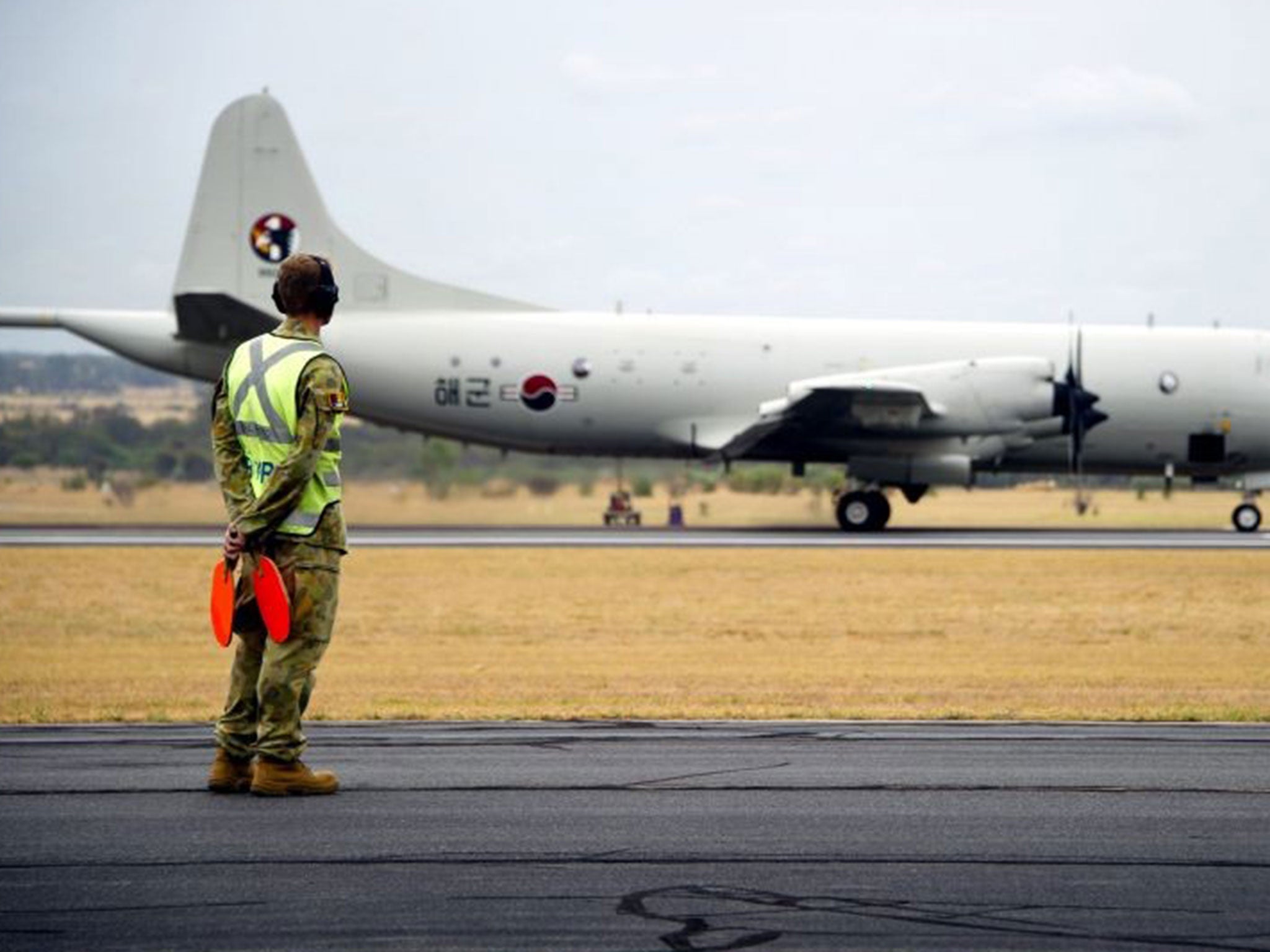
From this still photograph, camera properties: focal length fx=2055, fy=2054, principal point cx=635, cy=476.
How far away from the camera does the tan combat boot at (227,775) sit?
8.71 meters

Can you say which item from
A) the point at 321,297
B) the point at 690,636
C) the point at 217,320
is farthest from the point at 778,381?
the point at 321,297

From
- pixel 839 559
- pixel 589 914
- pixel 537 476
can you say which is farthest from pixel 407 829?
pixel 537 476

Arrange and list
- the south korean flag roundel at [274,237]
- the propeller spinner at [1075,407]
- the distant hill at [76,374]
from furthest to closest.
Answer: the distant hill at [76,374], the south korean flag roundel at [274,237], the propeller spinner at [1075,407]

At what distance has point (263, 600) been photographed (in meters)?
8.52

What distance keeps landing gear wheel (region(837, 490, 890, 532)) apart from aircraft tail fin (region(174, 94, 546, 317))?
25.7 feet

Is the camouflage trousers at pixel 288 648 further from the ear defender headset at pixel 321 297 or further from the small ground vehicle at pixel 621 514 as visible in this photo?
the small ground vehicle at pixel 621 514

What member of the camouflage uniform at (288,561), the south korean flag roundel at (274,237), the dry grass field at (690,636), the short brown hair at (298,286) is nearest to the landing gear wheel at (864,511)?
the dry grass field at (690,636)

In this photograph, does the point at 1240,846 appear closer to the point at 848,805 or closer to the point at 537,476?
the point at 848,805

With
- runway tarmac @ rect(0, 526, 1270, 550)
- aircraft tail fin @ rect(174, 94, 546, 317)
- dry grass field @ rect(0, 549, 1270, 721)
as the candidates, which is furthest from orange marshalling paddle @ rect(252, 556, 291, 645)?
aircraft tail fin @ rect(174, 94, 546, 317)

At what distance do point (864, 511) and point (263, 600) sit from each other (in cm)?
3324

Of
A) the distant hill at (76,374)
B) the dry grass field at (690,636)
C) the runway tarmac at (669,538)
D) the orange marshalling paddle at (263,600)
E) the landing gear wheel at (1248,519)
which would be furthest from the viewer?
the distant hill at (76,374)

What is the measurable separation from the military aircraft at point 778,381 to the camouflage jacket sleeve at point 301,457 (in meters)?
31.4

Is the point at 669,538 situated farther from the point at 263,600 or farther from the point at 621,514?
the point at 263,600

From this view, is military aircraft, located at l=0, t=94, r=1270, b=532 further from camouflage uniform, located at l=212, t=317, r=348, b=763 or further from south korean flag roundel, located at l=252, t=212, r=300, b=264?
camouflage uniform, located at l=212, t=317, r=348, b=763
